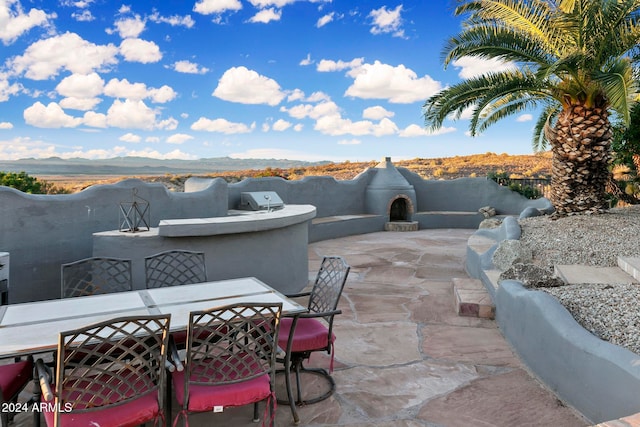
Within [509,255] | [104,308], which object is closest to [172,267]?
[104,308]

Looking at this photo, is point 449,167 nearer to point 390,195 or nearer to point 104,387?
point 390,195

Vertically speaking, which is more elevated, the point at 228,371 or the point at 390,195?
the point at 390,195

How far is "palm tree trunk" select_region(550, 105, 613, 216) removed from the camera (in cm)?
899

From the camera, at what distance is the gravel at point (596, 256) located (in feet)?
14.1

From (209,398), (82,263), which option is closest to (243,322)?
(209,398)

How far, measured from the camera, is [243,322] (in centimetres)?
303

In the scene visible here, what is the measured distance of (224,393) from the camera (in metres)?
3.04

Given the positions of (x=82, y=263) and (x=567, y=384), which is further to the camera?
(x=82, y=263)

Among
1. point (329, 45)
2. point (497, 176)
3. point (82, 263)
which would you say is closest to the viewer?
point (82, 263)

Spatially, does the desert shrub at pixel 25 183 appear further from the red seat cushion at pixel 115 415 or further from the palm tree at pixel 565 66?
the palm tree at pixel 565 66

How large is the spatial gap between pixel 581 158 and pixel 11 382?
964 centimetres

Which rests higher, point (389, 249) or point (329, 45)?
point (329, 45)

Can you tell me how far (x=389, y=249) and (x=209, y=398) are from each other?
8.89 m

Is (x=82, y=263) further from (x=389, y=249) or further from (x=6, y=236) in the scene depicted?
(x=389, y=249)
